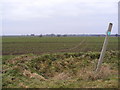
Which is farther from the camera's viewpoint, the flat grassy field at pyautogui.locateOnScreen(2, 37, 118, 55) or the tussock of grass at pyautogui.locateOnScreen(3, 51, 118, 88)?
the flat grassy field at pyautogui.locateOnScreen(2, 37, 118, 55)

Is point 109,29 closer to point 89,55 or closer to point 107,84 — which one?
point 107,84

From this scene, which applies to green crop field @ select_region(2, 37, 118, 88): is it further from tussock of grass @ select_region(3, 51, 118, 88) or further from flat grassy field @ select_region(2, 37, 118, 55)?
flat grassy field @ select_region(2, 37, 118, 55)

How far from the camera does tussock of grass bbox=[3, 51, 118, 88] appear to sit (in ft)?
21.8

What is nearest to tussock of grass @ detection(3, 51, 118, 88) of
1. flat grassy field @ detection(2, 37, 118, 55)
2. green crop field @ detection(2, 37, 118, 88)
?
green crop field @ detection(2, 37, 118, 88)

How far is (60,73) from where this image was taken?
9250mm

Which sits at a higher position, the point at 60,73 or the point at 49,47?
the point at 60,73

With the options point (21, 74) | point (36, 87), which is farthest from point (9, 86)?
point (21, 74)

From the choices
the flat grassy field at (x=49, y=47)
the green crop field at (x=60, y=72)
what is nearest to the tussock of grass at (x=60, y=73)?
the green crop field at (x=60, y=72)

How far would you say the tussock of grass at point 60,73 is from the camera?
6648 millimetres

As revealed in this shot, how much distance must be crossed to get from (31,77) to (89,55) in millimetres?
5547

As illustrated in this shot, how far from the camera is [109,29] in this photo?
767cm

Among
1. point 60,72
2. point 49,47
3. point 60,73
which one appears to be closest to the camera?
point 60,73

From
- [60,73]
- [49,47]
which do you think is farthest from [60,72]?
[49,47]

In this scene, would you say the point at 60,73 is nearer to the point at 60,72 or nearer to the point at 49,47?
the point at 60,72
